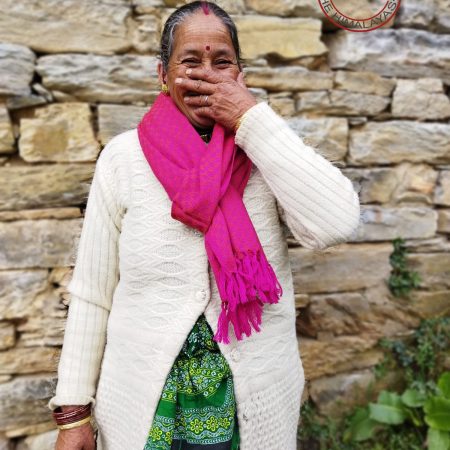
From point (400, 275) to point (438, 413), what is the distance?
677 millimetres

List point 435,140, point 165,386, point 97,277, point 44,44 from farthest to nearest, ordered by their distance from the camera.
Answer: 1. point 435,140
2. point 44,44
3. point 97,277
4. point 165,386

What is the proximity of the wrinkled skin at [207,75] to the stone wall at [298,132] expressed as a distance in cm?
69

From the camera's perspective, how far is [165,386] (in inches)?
49.6

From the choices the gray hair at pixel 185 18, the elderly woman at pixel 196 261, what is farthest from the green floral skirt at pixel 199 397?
the gray hair at pixel 185 18

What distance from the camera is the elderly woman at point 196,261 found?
1.20 m

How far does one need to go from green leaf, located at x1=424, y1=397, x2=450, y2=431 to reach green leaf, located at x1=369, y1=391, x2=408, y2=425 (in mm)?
125

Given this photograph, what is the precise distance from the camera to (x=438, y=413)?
7.29ft

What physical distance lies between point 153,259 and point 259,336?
374 millimetres

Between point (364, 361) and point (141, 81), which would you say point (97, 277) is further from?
point (364, 361)

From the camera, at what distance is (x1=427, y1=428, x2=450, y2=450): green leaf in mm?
2176

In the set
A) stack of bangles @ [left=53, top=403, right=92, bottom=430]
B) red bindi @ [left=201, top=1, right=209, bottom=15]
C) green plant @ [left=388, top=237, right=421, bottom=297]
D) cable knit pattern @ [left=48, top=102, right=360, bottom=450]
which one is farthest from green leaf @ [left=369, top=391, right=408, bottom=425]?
red bindi @ [left=201, top=1, right=209, bottom=15]

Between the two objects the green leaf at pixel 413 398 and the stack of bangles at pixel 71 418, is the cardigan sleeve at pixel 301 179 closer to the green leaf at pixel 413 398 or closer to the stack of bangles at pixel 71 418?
the stack of bangles at pixel 71 418

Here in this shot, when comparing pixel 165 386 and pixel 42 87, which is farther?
pixel 42 87

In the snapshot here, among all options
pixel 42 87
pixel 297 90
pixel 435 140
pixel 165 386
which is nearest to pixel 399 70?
pixel 435 140
